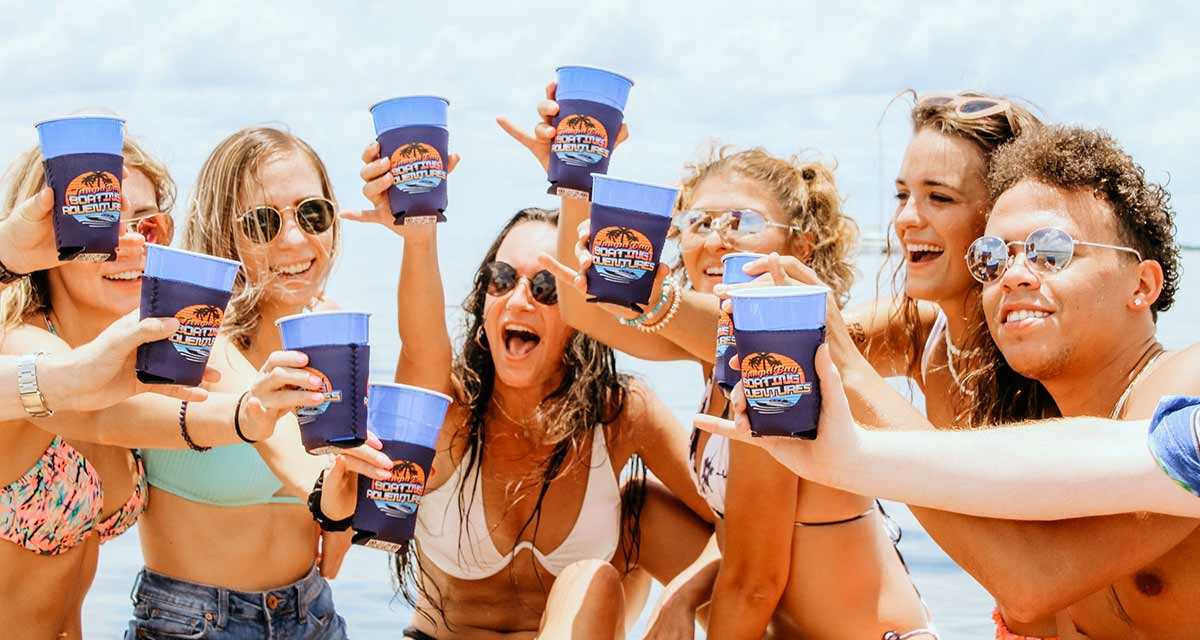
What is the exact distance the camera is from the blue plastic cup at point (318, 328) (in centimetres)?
326

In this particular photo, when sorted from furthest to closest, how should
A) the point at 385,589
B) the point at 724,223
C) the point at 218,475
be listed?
the point at 385,589, the point at 724,223, the point at 218,475

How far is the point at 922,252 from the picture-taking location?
432 cm

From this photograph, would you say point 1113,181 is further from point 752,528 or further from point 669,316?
point 752,528

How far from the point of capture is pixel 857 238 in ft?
15.5

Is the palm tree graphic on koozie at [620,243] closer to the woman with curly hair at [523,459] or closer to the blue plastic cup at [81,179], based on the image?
the woman with curly hair at [523,459]

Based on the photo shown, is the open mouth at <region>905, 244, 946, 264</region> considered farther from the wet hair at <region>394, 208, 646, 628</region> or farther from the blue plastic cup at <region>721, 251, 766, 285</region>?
the blue plastic cup at <region>721, 251, 766, 285</region>

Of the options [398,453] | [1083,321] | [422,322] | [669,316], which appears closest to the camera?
[1083,321]

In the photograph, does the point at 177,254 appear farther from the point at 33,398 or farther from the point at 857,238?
the point at 857,238

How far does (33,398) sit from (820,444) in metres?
1.95

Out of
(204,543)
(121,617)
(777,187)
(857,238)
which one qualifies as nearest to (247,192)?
(204,543)

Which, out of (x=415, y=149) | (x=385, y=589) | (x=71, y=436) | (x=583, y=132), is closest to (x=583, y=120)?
(x=583, y=132)

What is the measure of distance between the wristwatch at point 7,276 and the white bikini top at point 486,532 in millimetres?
1519

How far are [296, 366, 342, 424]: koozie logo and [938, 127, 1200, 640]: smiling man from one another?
1.52 meters

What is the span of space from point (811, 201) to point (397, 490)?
1842mm
